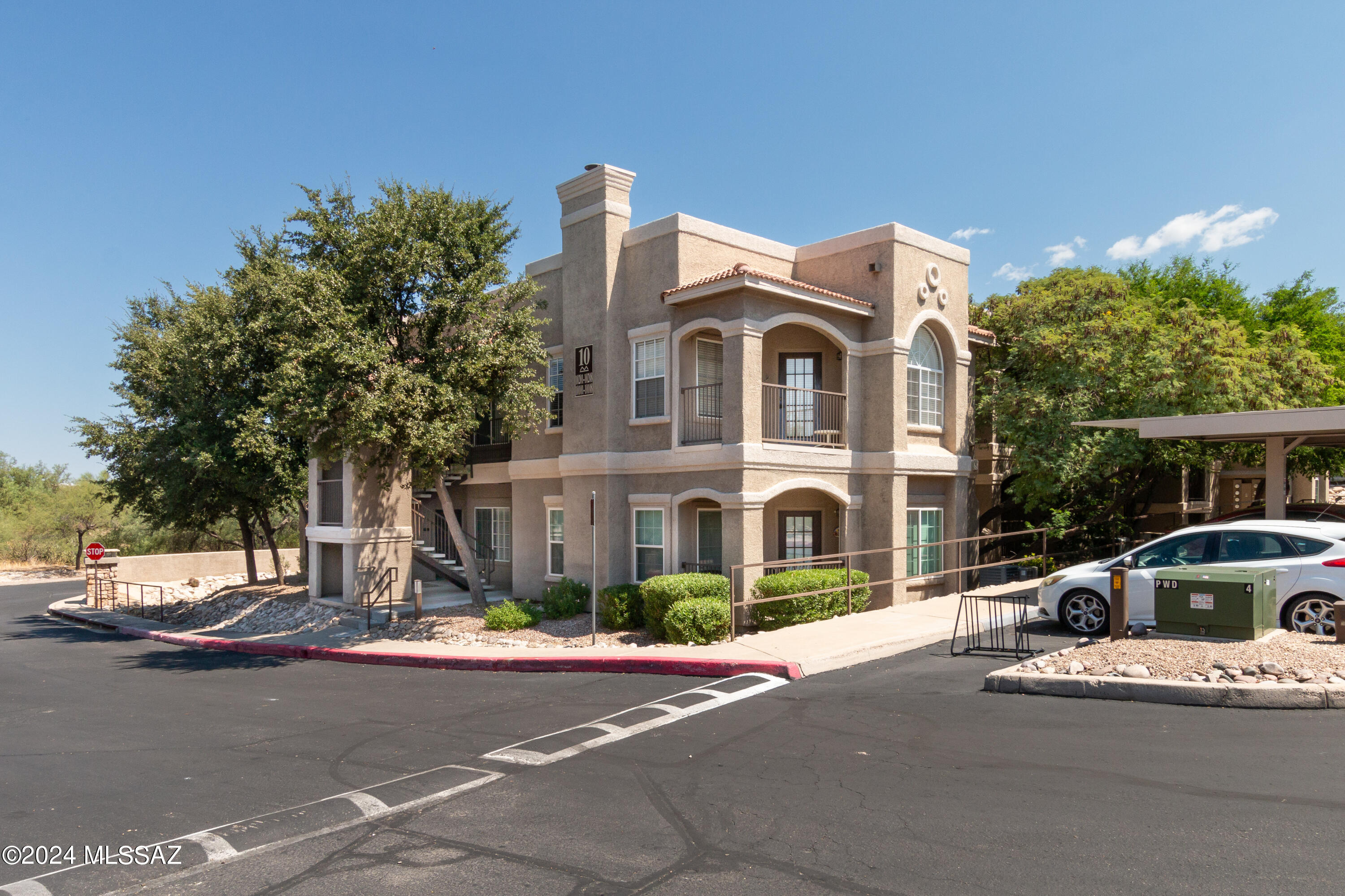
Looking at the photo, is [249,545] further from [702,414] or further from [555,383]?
[702,414]

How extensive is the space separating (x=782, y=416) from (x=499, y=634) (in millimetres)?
→ 7260

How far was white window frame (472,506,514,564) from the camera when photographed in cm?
2295

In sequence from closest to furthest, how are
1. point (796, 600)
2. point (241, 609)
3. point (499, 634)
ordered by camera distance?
1. point (796, 600)
2. point (499, 634)
3. point (241, 609)

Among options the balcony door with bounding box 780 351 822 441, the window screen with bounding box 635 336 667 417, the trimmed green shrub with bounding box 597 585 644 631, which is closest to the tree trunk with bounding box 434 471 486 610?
the trimmed green shrub with bounding box 597 585 644 631

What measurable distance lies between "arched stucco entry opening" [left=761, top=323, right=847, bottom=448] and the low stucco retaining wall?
2328 centimetres

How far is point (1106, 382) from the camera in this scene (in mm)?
19703

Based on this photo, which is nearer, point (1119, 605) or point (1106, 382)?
point (1119, 605)

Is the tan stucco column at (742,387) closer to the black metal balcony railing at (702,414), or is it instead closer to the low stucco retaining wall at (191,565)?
the black metal balcony railing at (702,414)

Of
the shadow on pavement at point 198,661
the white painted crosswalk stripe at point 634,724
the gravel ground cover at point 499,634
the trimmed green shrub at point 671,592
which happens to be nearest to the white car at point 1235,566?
the white painted crosswalk stripe at point 634,724

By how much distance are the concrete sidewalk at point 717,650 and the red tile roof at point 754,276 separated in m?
→ 6.24

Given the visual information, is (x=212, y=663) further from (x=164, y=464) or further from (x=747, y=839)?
(x=747, y=839)

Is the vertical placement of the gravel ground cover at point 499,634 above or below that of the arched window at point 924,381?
below

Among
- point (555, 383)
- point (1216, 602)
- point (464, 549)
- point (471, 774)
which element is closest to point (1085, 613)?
point (1216, 602)

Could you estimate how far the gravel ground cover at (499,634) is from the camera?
15.8 m
